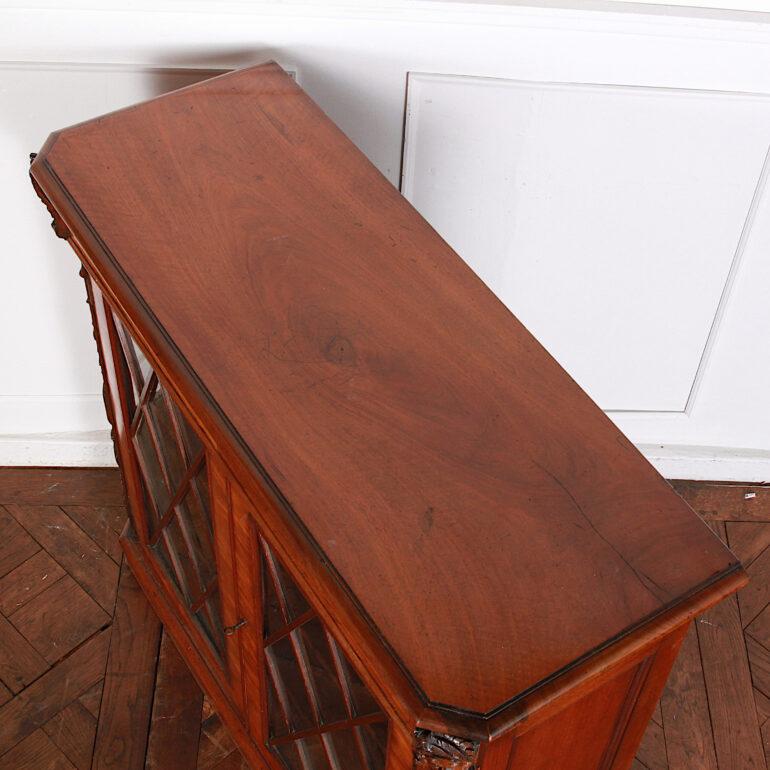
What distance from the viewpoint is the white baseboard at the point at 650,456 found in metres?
1.41

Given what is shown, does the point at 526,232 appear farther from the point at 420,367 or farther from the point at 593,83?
the point at 420,367

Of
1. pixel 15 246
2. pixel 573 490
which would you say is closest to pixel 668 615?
pixel 573 490

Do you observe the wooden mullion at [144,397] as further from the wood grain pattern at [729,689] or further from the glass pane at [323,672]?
the wood grain pattern at [729,689]

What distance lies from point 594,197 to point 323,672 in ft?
2.26

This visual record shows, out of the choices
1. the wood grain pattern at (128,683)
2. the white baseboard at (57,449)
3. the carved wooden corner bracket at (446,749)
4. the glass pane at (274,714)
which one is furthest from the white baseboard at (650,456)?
the carved wooden corner bracket at (446,749)

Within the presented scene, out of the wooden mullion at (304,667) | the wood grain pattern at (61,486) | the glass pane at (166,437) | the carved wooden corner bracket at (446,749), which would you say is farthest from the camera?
the wood grain pattern at (61,486)

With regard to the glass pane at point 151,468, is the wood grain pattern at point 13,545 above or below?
below

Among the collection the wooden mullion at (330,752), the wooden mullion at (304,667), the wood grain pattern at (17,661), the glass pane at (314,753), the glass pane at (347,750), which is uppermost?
the wooden mullion at (304,667)

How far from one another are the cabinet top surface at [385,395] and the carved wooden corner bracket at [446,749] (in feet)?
0.06

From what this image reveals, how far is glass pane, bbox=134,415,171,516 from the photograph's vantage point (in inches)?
38.3

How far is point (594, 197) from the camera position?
1.15 metres

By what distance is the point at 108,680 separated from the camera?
1.18 meters

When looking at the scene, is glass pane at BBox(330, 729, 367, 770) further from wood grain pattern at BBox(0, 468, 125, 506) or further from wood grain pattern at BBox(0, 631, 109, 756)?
wood grain pattern at BBox(0, 468, 125, 506)

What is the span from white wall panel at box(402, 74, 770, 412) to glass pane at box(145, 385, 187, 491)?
17.1 inches
